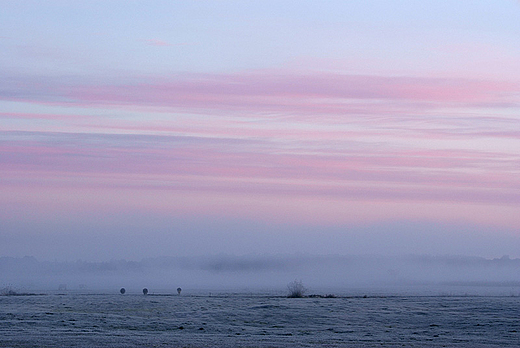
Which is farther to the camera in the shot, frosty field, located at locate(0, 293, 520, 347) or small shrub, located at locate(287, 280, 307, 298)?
small shrub, located at locate(287, 280, 307, 298)

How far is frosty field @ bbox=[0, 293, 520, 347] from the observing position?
33.1 meters

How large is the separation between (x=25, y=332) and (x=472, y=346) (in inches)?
849

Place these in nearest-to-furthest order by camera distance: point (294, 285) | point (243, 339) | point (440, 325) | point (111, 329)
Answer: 1. point (243, 339)
2. point (111, 329)
3. point (440, 325)
4. point (294, 285)

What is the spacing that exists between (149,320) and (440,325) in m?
18.6

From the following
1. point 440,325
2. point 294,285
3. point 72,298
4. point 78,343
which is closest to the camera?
point 78,343

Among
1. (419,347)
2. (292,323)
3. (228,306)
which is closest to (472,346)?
(419,347)

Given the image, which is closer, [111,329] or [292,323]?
[111,329]

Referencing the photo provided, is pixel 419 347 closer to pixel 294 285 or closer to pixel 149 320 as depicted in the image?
pixel 149 320

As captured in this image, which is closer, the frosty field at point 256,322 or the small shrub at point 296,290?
the frosty field at point 256,322

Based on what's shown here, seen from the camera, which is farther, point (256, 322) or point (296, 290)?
point (296, 290)

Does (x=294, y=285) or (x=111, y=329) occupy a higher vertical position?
(x=294, y=285)

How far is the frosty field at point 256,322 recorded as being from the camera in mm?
33094

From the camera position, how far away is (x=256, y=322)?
46344 mm

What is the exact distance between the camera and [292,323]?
46594 mm
